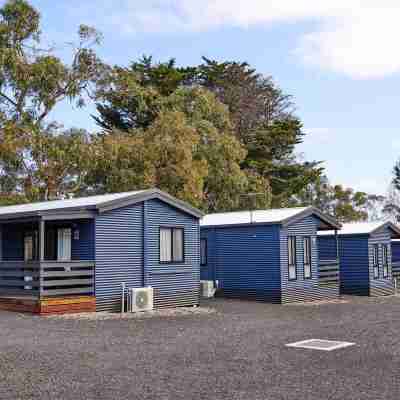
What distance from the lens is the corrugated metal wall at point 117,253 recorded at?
17688 mm

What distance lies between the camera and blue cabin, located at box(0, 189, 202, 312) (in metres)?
16.9

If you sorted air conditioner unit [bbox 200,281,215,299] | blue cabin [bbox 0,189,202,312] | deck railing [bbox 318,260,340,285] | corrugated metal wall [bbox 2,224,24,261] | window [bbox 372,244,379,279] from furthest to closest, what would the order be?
1. window [bbox 372,244,379,279]
2. deck railing [bbox 318,260,340,285]
3. air conditioner unit [bbox 200,281,215,299]
4. corrugated metal wall [bbox 2,224,24,261]
5. blue cabin [bbox 0,189,202,312]

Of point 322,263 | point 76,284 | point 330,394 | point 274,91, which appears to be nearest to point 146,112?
point 274,91

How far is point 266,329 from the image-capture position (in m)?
14.0

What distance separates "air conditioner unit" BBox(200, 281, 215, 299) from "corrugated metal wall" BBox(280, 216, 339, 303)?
108 inches

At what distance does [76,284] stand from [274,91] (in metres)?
39.3

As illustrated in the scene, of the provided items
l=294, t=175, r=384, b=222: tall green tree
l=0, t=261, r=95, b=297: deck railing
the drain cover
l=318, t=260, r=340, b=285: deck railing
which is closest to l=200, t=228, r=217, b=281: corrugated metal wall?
l=318, t=260, r=340, b=285: deck railing

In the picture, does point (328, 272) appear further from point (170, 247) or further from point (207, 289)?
point (170, 247)

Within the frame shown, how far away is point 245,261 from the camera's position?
22562 millimetres

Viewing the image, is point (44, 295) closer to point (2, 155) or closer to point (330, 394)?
point (330, 394)

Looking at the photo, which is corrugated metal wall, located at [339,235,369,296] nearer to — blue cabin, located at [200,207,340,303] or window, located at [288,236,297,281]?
blue cabin, located at [200,207,340,303]

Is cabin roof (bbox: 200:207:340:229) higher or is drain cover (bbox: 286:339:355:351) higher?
cabin roof (bbox: 200:207:340:229)

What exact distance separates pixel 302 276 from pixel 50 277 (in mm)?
9625

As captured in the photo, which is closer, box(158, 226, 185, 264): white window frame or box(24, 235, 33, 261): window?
box(158, 226, 185, 264): white window frame
